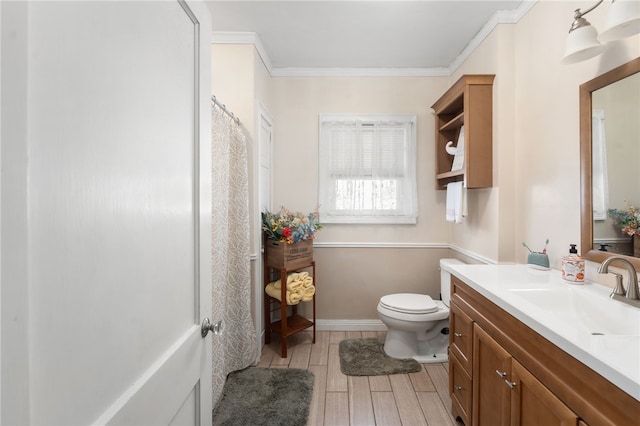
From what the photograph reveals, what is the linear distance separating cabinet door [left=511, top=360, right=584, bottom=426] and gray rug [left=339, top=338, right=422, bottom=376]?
3.97 ft

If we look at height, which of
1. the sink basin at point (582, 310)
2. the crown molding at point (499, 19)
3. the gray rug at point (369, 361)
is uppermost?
the crown molding at point (499, 19)

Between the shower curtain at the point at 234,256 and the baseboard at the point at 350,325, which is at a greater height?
the shower curtain at the point at 234,256

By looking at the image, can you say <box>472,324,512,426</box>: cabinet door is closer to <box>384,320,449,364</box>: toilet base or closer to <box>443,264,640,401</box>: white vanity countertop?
<box>443,264,640,401</box>: white vanity countertop

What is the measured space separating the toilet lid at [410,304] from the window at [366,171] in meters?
0.75

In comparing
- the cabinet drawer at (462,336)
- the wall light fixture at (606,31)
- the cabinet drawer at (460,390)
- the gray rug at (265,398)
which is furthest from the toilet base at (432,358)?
the wall light fixture at (606,31)

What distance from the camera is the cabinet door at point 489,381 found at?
47.5 inches

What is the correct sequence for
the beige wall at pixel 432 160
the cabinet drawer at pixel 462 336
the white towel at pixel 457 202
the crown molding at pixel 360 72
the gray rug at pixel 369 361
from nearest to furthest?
the cabinet drawer at pixel 462 336 → the beige wall at pixel 432 160 → the gray rug at pixel 369 361 → the white towel at pixel 457 202 → the crown molding at pixel 360 72

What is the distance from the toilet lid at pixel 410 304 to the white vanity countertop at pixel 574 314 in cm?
72

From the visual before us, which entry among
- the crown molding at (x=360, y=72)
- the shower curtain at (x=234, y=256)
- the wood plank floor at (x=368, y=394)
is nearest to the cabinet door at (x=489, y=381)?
the wood plank floor at (x=368, y=394)

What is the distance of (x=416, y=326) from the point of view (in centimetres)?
231

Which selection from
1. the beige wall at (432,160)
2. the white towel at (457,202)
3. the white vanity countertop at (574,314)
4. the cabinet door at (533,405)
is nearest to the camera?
the white vanity countertop at (574,314)

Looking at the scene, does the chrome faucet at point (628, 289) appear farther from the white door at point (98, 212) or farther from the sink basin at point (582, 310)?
the white door at point (98, 212)

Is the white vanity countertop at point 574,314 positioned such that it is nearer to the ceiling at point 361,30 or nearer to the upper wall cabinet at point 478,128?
the upper wall cabinet at point 478,128

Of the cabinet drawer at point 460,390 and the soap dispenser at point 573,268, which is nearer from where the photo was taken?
the soap dispenser at point 573,268
